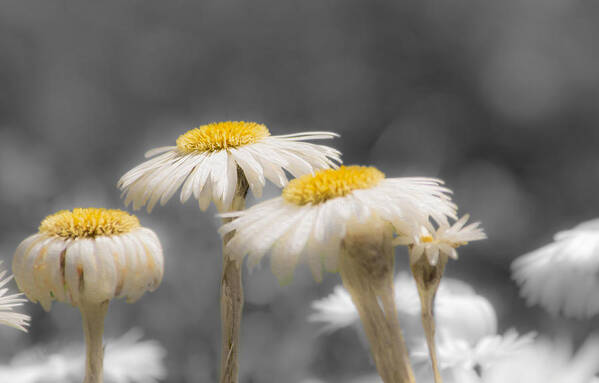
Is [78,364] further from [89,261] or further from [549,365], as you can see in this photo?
[549,365]

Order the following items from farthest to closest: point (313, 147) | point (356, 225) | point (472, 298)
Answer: point (472, 298), point (313, 147), point (356, 225)

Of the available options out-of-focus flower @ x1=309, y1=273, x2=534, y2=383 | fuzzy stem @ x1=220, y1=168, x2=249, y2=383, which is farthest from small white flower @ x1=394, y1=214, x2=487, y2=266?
out-of-focus flower @ x1=309, y1=273, x2=534, y2=383

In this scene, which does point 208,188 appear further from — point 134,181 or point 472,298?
point 472,298

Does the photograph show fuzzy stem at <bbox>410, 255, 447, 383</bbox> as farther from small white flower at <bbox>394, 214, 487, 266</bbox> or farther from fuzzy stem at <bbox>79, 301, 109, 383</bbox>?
fuzzy stem at <bbox>79, 301, 109, 383</bbox>

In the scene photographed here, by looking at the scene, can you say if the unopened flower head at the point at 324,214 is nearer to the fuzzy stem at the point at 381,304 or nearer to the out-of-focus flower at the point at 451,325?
the fuzzy stem at the point at 381,304

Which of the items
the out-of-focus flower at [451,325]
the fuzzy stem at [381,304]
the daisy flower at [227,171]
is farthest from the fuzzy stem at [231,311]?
the out-of-focus flower at [451,325]

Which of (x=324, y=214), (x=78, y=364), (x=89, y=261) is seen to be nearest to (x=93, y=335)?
(x=89, y=261)

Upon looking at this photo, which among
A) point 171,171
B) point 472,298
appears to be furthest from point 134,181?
point 472,298
